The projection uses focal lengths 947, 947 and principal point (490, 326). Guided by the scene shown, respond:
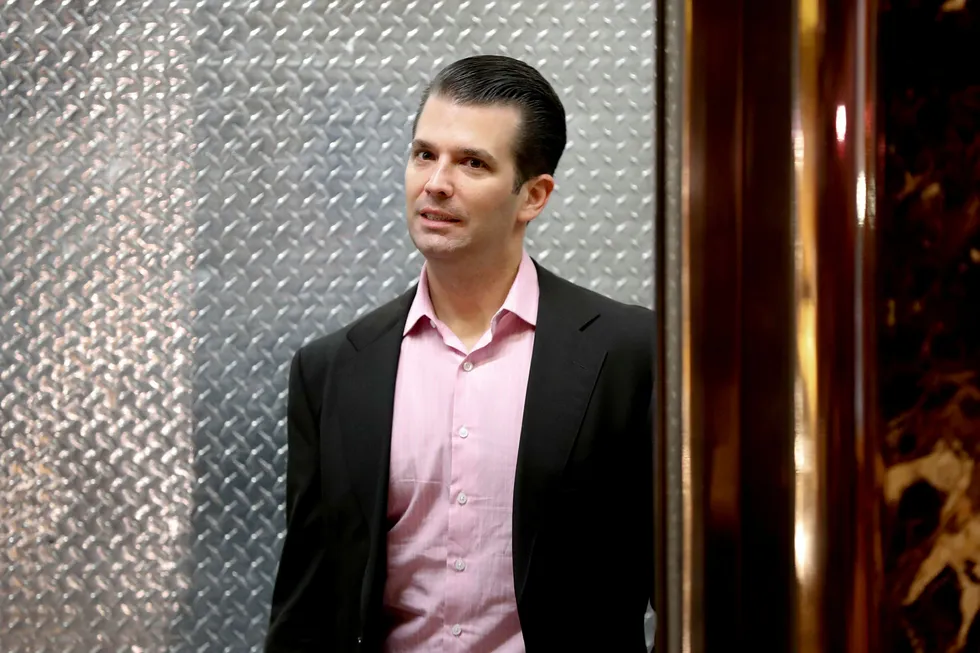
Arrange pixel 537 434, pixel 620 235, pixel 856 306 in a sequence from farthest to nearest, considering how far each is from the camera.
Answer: pixel 620 235
pixel 537 434
pixel 856 306

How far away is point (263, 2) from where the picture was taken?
1.38 meters

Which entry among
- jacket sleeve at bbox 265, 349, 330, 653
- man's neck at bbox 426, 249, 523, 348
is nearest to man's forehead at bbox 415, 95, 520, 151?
man's neck at bbox 426, 249, 523, 348

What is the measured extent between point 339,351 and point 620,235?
0.45m

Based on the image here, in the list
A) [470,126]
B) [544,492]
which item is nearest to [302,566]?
[544,492]

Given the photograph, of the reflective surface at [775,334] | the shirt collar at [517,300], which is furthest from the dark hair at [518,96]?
the reflective surface at [775,334]

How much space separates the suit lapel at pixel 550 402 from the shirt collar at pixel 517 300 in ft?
0.05

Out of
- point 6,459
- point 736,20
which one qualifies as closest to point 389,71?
point 6,459

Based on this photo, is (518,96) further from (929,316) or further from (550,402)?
(929,316)

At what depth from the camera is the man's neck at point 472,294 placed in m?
1.11

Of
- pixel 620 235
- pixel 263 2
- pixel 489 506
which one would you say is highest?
pixel 263 2

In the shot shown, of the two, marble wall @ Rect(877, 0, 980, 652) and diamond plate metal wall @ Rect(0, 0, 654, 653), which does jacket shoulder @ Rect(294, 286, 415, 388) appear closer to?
diamond plate metal wall @ Rect(0, 0, 654, 653)

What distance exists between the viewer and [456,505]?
104 centimetres

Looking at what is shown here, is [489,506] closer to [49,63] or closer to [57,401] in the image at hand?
[57,401]

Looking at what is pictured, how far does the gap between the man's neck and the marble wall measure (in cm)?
91
